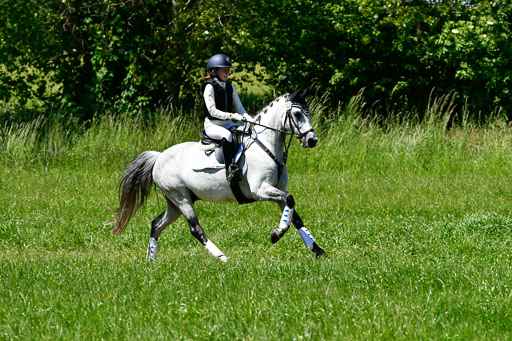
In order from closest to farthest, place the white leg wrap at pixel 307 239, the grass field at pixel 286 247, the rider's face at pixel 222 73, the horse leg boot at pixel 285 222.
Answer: the grass field at pixel 286 247 → the horse leg boot at pixel 285 222 → the white leg wrap at pixel 307 239 → the rider's face at pixel 222 73

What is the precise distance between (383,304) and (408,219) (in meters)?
5.00

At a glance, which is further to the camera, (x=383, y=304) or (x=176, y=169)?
(x=176, y=169)

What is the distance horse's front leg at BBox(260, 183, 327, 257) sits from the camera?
853cm

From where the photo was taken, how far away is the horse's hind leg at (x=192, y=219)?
9258 millimetres

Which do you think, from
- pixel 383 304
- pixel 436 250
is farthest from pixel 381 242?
pixel 383 304

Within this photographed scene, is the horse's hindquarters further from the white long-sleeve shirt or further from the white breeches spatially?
the white long-sleeve shirt

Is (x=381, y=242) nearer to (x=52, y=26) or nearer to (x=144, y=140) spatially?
(x=144, y=140)

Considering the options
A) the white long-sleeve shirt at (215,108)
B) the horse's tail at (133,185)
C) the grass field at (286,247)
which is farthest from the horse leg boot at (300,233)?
the horse's tail at (133,185)

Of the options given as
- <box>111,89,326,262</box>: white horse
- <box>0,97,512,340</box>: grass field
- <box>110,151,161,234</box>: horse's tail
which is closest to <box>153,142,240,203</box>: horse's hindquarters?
<box>111,89,326,262</box>: white horse

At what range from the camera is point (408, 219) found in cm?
1116

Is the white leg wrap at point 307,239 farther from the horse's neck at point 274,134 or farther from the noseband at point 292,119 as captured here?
the noseband at point 292,119

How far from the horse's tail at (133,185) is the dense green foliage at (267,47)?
932 cm

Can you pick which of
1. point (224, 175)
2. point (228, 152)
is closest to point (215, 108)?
point (228, 152)

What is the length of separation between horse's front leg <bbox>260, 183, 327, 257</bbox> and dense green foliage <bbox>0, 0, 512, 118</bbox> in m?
10.6
